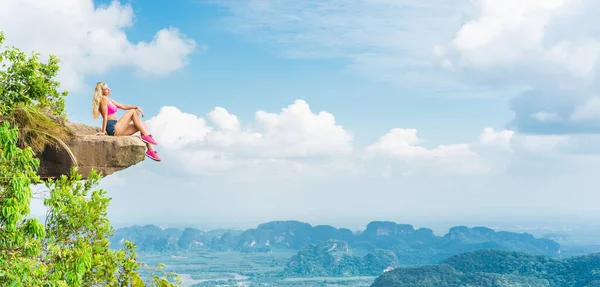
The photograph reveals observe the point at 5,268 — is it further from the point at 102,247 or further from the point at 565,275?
the point at 565,275

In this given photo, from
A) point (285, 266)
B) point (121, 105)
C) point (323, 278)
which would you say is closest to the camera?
point (121, 105)

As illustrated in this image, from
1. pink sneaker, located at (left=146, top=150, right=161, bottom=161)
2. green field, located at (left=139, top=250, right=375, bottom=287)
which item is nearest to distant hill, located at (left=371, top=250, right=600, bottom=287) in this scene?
green field, located at (left=139, top=250, right=375, bottom=287)

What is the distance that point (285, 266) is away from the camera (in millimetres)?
160125

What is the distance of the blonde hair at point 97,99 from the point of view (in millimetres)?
6875

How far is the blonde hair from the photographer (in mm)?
6875

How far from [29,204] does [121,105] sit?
2038 millimetres

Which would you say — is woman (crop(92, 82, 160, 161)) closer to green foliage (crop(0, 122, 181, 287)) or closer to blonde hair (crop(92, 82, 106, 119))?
blonde hair (crop(92, 82, 106, 119))

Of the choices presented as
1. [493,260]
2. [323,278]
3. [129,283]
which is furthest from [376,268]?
[129,283]

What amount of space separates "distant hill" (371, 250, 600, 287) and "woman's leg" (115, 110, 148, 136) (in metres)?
78.2

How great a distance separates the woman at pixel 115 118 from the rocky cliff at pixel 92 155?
0.71ft

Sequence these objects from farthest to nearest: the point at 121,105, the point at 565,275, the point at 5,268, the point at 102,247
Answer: the point at 565,275 < the point at 121,105 < the point at 102,247 < the point at 5,268

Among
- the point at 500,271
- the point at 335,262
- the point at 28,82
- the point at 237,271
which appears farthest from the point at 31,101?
the point at 335,262

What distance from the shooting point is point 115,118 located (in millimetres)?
7070

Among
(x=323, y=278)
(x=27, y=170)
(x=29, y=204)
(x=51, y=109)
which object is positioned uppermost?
(x=51, y=109)
